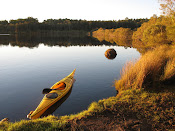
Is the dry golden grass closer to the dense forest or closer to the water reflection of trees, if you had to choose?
the water reflection of trees

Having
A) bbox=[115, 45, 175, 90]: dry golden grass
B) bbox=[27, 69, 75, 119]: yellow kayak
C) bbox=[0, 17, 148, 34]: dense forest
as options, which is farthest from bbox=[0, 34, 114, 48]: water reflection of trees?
bbox=[0, 17, 148, 34]: dense forest

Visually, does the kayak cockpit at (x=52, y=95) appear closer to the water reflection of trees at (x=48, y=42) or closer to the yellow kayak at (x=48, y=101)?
the yellow kayak at (x=48, y=101)

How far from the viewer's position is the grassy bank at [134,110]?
214 inches

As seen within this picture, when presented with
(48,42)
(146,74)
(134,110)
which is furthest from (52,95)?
(48,42)

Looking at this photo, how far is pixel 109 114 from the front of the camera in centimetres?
641

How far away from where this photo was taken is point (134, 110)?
6.46 meters

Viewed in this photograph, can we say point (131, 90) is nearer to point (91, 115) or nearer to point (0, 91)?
point (91, 115)

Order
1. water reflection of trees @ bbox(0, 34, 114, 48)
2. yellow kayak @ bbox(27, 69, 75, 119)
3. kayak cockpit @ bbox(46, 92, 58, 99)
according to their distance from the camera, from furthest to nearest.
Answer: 1. water reflection of trees @ bbox(0, 34, 114, 48)
2. kayak cockpit @ bbox(46, 92, 58, 99)
3. yellow kayak @ bbox(27, 69, 75, 119)

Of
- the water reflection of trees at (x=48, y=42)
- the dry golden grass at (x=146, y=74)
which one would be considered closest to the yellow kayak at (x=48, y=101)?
the dry golden grass at (x=146, y=74)

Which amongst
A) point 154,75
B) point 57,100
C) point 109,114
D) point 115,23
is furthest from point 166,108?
point 115,23

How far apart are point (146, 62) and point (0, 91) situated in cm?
1182

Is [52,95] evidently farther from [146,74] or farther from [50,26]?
[50,26]

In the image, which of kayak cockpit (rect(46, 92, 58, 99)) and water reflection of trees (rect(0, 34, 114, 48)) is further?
water reflection of trees (rect(0, 34, 114, 48))

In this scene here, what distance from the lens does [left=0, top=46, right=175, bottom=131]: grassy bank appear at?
5441 mm
